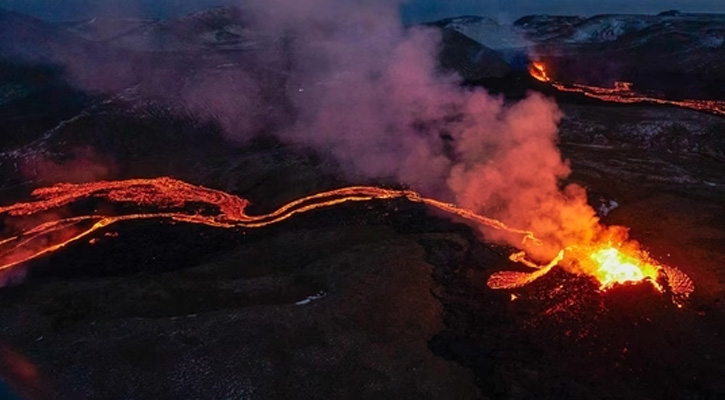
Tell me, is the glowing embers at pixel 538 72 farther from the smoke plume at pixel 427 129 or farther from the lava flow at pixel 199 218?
the lava flow at pixel 199 218

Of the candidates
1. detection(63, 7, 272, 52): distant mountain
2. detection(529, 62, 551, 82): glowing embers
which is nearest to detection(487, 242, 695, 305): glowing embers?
detection(529, 62, 551, 82): glowing embers

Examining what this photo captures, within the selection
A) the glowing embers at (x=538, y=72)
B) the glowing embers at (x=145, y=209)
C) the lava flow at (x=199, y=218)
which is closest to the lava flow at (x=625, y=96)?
the glowing embers at (x=538, y=72)

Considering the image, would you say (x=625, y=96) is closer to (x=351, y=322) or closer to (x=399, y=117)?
(x=399, y=117)

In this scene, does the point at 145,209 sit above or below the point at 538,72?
above

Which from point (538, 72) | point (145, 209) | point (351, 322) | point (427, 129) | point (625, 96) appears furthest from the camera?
point (538, 72)

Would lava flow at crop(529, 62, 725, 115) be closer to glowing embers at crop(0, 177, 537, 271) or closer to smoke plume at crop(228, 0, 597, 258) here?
smoke plume at crop(228, 0, 597, 258)

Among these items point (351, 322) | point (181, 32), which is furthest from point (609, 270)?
point (181, 32)

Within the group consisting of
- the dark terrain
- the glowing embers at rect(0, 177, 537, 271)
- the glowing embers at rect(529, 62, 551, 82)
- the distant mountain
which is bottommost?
the glowing embers at rect(529, 62, 551, 82)
